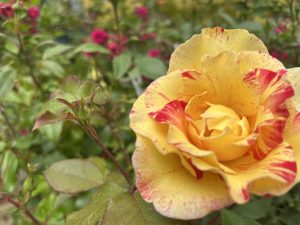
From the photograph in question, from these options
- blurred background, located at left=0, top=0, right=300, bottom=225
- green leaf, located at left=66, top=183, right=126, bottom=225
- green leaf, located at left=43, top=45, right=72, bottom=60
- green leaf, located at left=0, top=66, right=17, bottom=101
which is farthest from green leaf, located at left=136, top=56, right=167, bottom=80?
green leaf, located at left=66, top=183, right=126, bottom=225

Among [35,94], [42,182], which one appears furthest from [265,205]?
[35,94]

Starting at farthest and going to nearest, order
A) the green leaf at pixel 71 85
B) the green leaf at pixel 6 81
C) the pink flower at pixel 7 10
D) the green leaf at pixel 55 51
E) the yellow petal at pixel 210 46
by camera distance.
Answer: the green leaf at pixel 55 51 → the pink flower at pixel 7 10 → the green leaf at pixel 6 81 → the green leaf at pixel 71 85 → the yellow petal at pixel 210 46

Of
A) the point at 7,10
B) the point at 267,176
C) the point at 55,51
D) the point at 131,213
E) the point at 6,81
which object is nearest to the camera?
the point at 267,176

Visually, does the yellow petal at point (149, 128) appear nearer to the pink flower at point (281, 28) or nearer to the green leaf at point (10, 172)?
the green leaf at point (10, 172)

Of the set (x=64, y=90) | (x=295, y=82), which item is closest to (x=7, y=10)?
(x=64, y=90)

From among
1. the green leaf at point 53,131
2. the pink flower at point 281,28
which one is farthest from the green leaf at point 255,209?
the pink flower at point 281,28

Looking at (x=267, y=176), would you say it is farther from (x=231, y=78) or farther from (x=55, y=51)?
(x=55, y=51)
